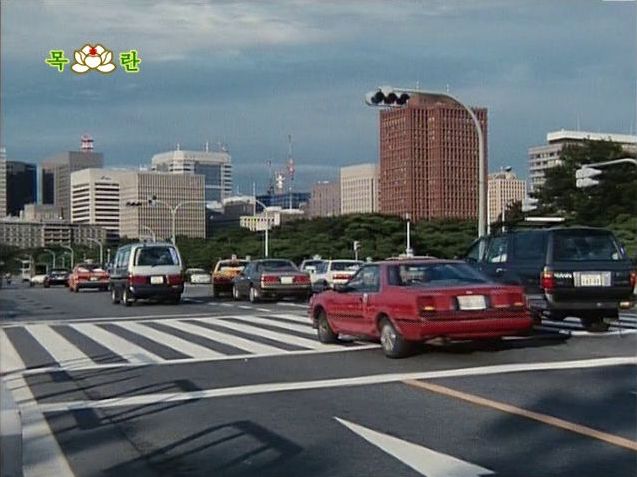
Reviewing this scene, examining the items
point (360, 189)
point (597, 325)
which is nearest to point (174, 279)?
point (597, 325)

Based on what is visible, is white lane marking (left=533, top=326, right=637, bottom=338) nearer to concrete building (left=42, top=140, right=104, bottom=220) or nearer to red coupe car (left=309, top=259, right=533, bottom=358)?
red coupe car (left=309, top=259, right=533, bottom=358)

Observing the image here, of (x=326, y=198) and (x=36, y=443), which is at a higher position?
(x=326, y=198)

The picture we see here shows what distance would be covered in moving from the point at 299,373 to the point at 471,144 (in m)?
47.5

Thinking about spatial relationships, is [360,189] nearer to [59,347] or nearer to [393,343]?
[59,347]

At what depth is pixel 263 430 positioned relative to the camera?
918 centimetres

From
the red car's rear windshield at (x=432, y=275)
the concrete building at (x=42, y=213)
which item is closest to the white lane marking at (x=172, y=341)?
the red car's rear windshield at (x=432, y=275)

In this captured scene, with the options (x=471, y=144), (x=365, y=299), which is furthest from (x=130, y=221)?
(x=365, y=299)

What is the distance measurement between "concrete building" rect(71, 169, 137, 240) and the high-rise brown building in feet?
100

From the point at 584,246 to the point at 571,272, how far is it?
0.72 metres

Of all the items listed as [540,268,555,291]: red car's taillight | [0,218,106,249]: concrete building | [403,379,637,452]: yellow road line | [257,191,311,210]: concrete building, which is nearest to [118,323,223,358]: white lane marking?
[403,379,637,452]: yellow road line

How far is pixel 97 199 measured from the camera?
344 ft

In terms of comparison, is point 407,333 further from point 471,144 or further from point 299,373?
point 471,144

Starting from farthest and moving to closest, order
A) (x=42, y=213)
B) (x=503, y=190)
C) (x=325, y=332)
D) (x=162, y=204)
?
1. (x=42, y=213)
2. (x=503, y=190)
3. (x=162, y=204)
4. (x=325, y=332)

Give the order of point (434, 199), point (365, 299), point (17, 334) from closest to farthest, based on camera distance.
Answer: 1. point (365, 299)
2. point (17, 334)
3. point (434, 199)
